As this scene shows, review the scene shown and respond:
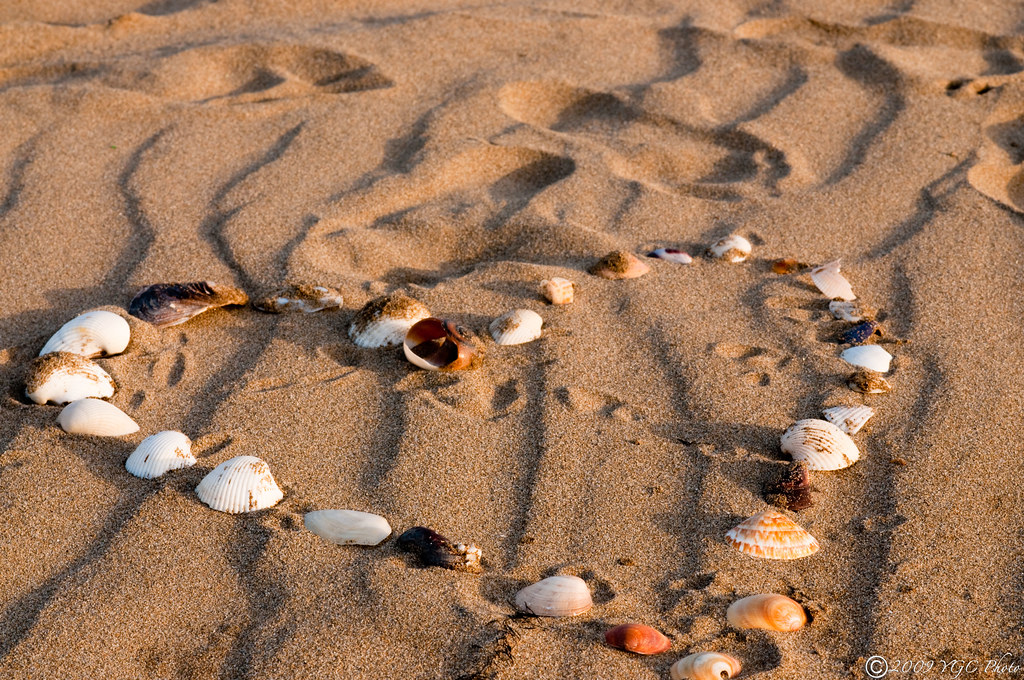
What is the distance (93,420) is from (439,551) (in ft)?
3.15

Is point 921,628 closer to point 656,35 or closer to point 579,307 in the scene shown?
point 579,307

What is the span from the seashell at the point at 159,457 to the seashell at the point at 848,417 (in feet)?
5.26

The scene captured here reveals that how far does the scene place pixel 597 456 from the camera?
7.52 feet

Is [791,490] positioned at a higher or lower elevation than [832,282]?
lower

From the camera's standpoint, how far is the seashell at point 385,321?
8.70 feet

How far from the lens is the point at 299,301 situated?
2793mm

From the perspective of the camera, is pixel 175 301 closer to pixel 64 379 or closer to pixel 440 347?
pixel 64 379

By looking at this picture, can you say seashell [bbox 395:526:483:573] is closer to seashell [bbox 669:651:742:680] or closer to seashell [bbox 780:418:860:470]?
seashell [bbox 669:651:742:680]

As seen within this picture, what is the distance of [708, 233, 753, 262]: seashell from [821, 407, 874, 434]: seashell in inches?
31.7

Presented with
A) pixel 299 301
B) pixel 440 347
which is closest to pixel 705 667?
pixel 440 347

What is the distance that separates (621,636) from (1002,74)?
3.71 m

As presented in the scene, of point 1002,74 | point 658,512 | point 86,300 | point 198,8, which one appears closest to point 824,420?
point 658,512

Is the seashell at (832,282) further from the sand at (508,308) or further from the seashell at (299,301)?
the seashell at (299,301)

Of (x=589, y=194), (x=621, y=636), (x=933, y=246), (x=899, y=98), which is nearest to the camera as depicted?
Answer: (x=621, y=636)
